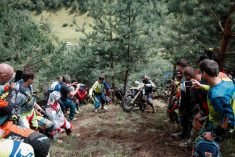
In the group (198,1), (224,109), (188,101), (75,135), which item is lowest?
(75,135)

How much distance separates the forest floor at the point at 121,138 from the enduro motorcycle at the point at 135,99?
2.21 feet

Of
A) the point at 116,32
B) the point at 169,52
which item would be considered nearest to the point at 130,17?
the point at 116,32

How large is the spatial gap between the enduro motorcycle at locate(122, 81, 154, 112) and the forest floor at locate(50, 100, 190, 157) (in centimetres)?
67

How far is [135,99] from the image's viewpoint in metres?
14.7

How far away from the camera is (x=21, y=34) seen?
77.4 feet

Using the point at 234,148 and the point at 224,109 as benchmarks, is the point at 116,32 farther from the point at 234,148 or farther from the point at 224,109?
the point at 224,109

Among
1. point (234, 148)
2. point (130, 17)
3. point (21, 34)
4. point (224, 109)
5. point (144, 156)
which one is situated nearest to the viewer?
point (224, 109)

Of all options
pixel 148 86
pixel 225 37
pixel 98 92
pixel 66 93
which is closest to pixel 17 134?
pixel 66 93

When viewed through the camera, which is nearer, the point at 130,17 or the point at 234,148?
the point at 234,148

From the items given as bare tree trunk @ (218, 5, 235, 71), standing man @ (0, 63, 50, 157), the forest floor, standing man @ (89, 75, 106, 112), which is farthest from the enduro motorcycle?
standing man @ (0, 63, 50, 157)

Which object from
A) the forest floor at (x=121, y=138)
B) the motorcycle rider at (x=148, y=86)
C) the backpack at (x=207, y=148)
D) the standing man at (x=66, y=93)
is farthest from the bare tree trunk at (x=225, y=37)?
the backpack at (x=207, y=148)

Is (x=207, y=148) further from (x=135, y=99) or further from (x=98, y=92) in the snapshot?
(x=98, y=92)

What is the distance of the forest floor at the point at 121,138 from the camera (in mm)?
8844

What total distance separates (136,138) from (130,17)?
39.1 ft
